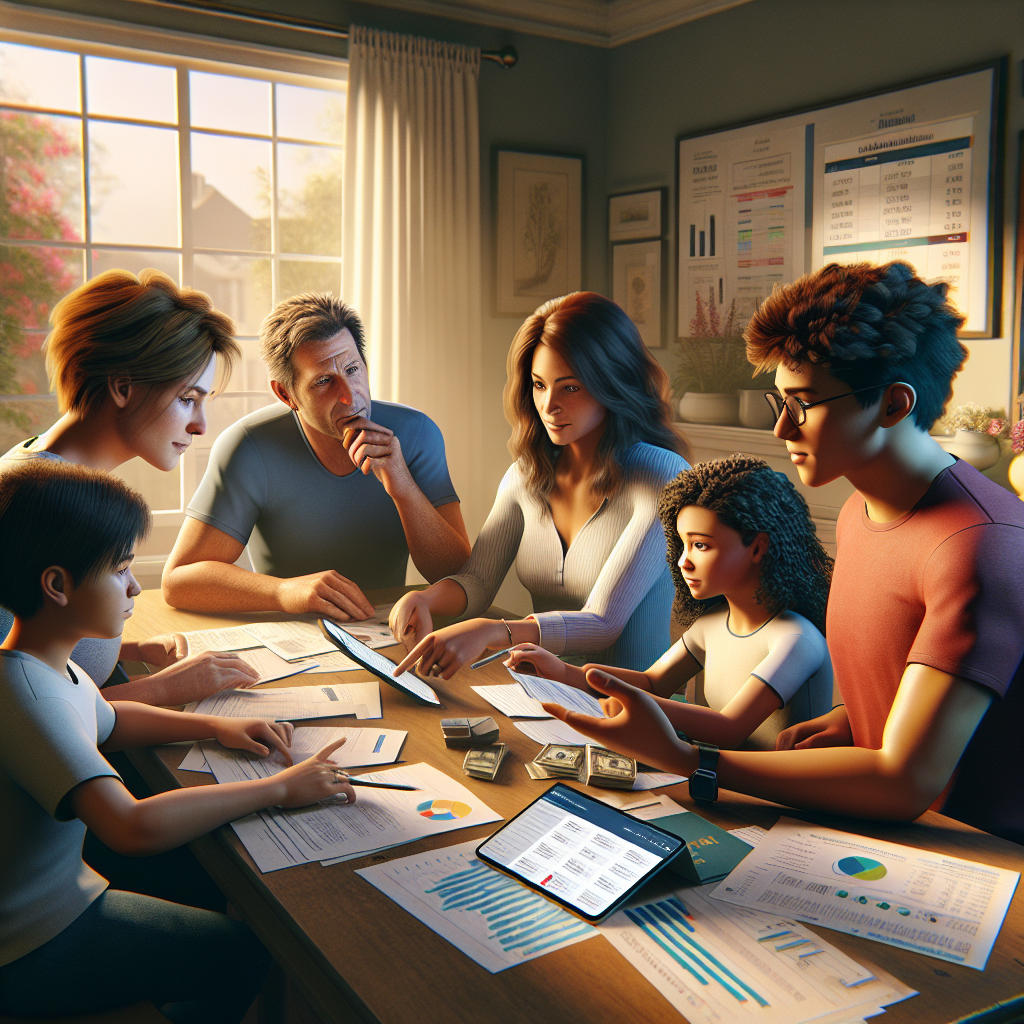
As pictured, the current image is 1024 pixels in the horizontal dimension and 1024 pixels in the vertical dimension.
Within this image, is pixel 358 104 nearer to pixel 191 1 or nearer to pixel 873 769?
pixel 191 1

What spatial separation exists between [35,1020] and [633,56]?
436 cm

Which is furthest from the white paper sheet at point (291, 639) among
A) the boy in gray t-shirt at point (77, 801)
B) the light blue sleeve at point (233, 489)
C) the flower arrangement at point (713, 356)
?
the flower arrangement at point (713, 356)

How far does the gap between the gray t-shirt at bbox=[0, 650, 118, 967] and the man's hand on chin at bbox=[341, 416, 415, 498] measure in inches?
42.0

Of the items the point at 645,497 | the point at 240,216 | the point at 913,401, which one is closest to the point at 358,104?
the point at 240,216

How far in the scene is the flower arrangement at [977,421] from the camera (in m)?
2.84

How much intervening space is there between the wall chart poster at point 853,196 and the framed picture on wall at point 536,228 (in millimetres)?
568

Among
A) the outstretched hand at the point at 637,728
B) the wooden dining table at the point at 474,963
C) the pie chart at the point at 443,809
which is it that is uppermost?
the outstretched hand at the point at 637,728

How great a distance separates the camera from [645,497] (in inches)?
76.4

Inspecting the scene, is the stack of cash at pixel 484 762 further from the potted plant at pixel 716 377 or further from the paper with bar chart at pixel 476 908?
the potted plant at pixel 716 377

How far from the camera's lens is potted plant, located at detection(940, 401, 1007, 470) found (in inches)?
110

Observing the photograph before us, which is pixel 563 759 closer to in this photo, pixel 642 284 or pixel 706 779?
pixel 706 779

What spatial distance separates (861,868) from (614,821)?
0.95ft

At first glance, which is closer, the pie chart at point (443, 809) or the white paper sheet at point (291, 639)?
the pie chart at point (443, 809)

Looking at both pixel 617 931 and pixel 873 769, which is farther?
pixel 873 769
